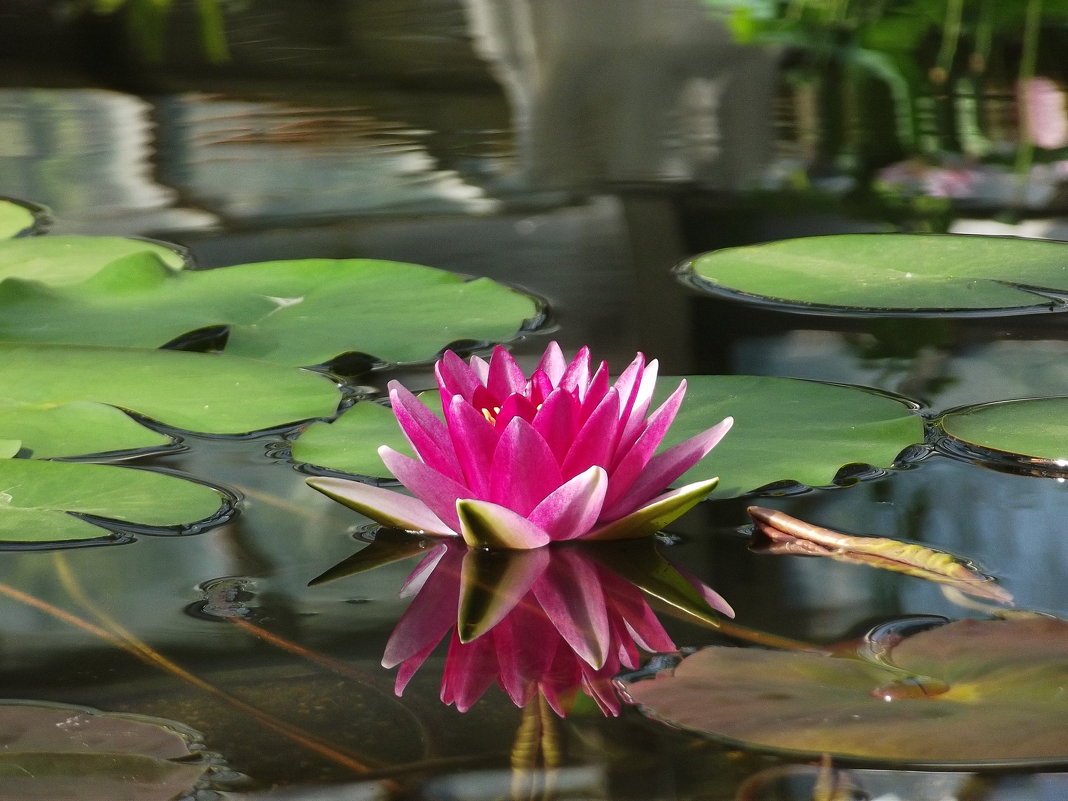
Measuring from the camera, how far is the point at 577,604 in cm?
98

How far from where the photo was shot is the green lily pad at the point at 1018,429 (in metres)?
1.19

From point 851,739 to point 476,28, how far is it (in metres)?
4.03

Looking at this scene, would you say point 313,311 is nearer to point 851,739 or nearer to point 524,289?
Answer: point 524,289

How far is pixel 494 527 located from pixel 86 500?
37cm

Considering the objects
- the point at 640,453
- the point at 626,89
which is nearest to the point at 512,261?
the point at 640,453

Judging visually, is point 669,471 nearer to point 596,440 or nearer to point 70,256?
point 596,440

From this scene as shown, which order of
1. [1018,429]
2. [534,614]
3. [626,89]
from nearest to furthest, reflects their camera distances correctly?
1. [534,614]
2. [1018,429]
3. [626,89]

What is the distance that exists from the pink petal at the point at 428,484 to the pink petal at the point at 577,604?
0.31 ft

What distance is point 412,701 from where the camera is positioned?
84cm

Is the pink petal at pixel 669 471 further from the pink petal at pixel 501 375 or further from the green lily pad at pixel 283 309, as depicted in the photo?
the green lily pad at pixel 283 309

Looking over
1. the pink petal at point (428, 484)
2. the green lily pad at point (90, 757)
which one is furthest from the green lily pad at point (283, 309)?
the green lily pad at point (90, 757)

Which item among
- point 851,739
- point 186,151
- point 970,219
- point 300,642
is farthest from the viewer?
point 186,151

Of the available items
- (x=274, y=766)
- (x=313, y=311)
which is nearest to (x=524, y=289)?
(x=313, y=311)

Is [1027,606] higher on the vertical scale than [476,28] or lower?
lower
